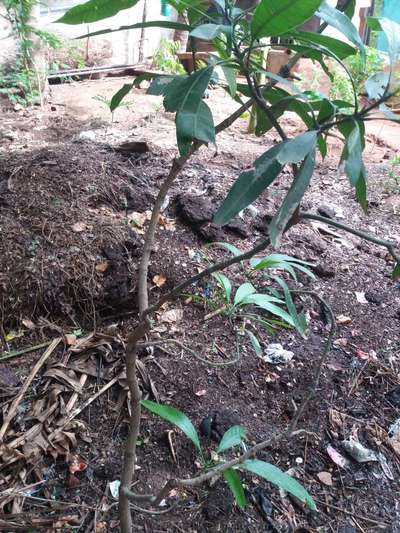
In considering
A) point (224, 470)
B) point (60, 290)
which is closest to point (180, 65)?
point (60, 290)

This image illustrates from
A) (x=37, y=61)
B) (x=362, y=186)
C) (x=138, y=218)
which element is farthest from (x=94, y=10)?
(x=37, y=61)

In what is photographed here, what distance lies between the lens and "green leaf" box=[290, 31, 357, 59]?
746 millimetres

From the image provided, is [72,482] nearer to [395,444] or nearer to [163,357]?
[163,357]

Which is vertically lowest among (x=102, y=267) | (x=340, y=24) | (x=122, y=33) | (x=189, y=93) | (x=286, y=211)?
(x=102, y=267)

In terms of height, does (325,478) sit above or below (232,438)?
below

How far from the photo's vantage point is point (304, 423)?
1.39m

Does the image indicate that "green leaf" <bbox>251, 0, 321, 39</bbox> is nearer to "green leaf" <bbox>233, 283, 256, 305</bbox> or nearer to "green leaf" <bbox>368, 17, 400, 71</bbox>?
"green leaf" <bbox>368, 17, 400, 71</bbox>

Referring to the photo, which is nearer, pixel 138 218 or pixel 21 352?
pixel 21 352

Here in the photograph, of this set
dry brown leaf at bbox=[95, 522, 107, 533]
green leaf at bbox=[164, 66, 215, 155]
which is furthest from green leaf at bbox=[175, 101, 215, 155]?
dry brown leaf at bbox=[95, 522, 107, 533]

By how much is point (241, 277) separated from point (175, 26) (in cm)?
116

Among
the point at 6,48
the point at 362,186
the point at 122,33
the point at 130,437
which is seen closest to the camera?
the point at 362,186

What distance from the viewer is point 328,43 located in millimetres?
784

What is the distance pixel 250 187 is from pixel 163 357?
37.7 inches

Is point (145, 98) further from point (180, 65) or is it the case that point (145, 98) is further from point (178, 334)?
point (178, 334)
